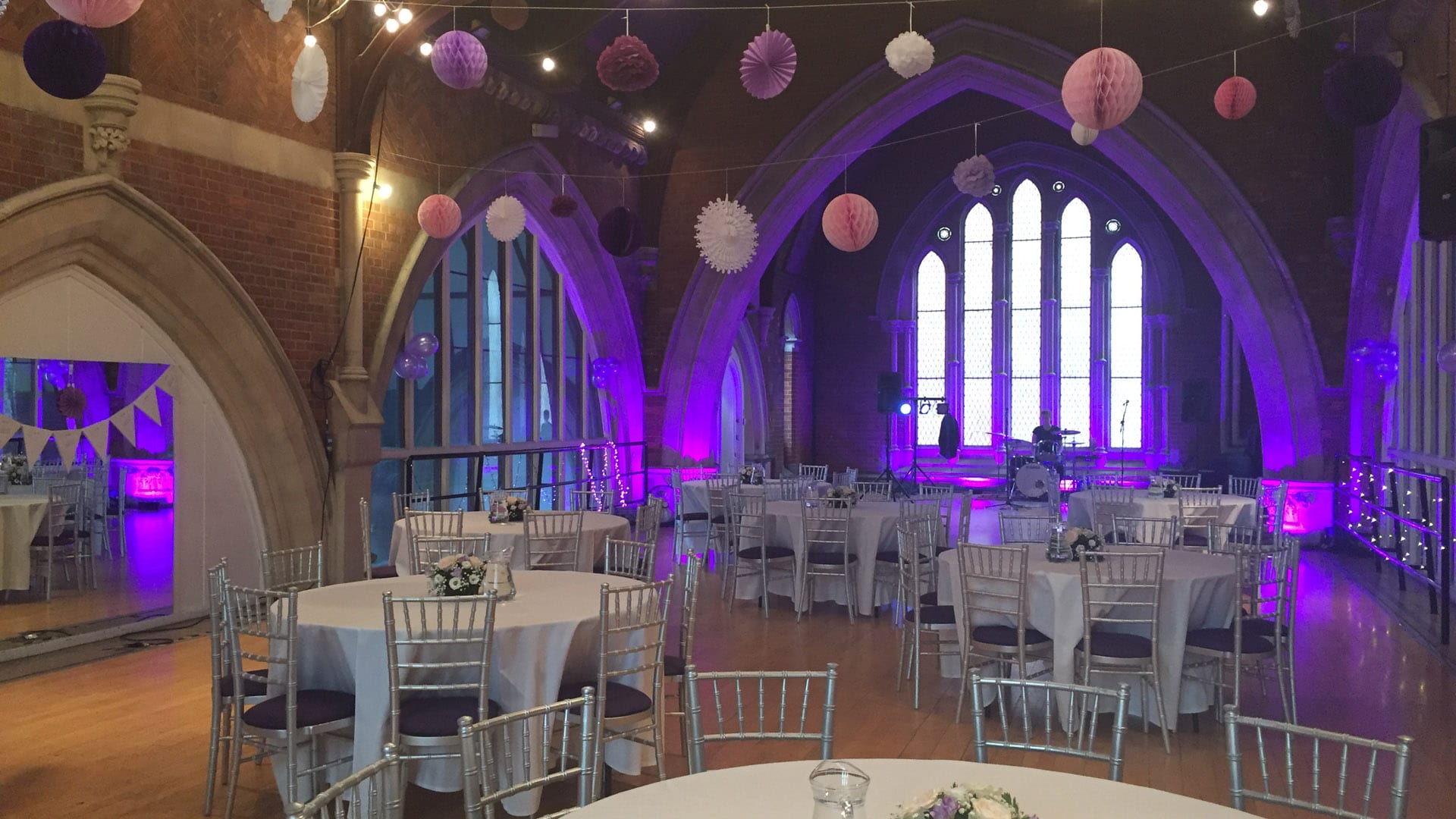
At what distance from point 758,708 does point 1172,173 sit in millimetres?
10414

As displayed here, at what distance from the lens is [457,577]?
4.58 meters

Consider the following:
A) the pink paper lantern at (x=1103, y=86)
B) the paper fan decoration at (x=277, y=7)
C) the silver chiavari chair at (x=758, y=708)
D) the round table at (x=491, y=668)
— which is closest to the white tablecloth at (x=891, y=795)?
the silver chiavari chair at (x=758, y=708)

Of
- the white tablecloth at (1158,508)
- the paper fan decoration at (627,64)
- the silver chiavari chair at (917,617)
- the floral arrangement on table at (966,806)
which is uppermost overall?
the paper fan decoration at (627,64)

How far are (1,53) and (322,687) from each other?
15.3 feet

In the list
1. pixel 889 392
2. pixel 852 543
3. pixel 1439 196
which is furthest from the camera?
pixel 889 392

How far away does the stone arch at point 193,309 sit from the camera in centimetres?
700

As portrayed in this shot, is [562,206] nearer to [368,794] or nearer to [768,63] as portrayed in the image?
[768,63]

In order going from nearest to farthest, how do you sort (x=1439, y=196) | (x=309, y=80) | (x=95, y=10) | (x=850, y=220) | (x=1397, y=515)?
(x=95, y=10) < (x=309, y=80) < (x=1439, y=196) < (x=850, y=220) < (x=1397, y=515)

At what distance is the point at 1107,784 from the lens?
97.9 inches

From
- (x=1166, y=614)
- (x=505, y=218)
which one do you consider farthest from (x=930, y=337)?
(x=1166, y=614)

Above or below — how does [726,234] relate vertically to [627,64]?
below

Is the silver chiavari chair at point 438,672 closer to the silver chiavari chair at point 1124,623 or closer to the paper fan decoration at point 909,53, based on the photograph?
the silver chiavari chair at point 1124,623

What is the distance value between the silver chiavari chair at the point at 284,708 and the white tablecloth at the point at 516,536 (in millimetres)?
2809

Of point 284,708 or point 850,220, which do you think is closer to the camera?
point 284,708
